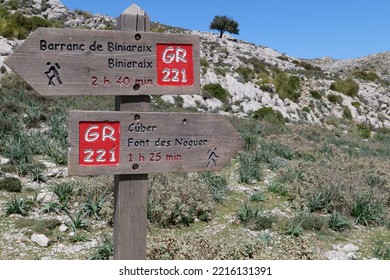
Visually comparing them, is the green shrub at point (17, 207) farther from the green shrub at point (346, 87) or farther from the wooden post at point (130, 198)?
the green shrub at point (346, 87)

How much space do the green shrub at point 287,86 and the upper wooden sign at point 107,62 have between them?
2461 cm

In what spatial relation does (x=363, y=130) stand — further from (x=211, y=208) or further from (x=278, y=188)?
(x=211, y=208)

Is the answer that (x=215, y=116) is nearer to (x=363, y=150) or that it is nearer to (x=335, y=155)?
(x=335, y=155)

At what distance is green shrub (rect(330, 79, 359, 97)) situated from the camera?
1249 inches

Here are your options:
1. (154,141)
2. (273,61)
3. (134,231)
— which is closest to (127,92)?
(154,141)

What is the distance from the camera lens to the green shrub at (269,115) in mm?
22219

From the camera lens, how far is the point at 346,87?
31.9 meters

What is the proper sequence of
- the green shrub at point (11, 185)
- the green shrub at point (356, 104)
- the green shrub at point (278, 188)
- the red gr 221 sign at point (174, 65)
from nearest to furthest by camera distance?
the red gr 221 sign at point (174, 65) → the green shrub at point (11, 185) → the green shrub at point (278, 188) → the green shrub at point (356, 104)

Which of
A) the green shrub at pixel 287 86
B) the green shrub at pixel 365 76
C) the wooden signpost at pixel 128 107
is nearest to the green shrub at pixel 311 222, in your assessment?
the wooden signpost at pixel 128 107

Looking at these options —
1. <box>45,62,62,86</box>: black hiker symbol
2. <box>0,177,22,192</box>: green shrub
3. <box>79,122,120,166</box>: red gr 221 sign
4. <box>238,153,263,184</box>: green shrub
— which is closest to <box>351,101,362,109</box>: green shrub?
<box>238,153,263,184</box>: green shrub

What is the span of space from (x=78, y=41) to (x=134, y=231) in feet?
5.37

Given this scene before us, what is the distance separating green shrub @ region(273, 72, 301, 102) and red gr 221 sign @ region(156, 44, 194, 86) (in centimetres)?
2458

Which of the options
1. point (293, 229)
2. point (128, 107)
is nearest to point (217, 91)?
point (293, 229)

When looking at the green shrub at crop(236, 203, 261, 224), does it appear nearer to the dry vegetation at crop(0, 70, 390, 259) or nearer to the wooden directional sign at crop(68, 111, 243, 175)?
the dry vegetation at crop(0, 70, 390, 259)
